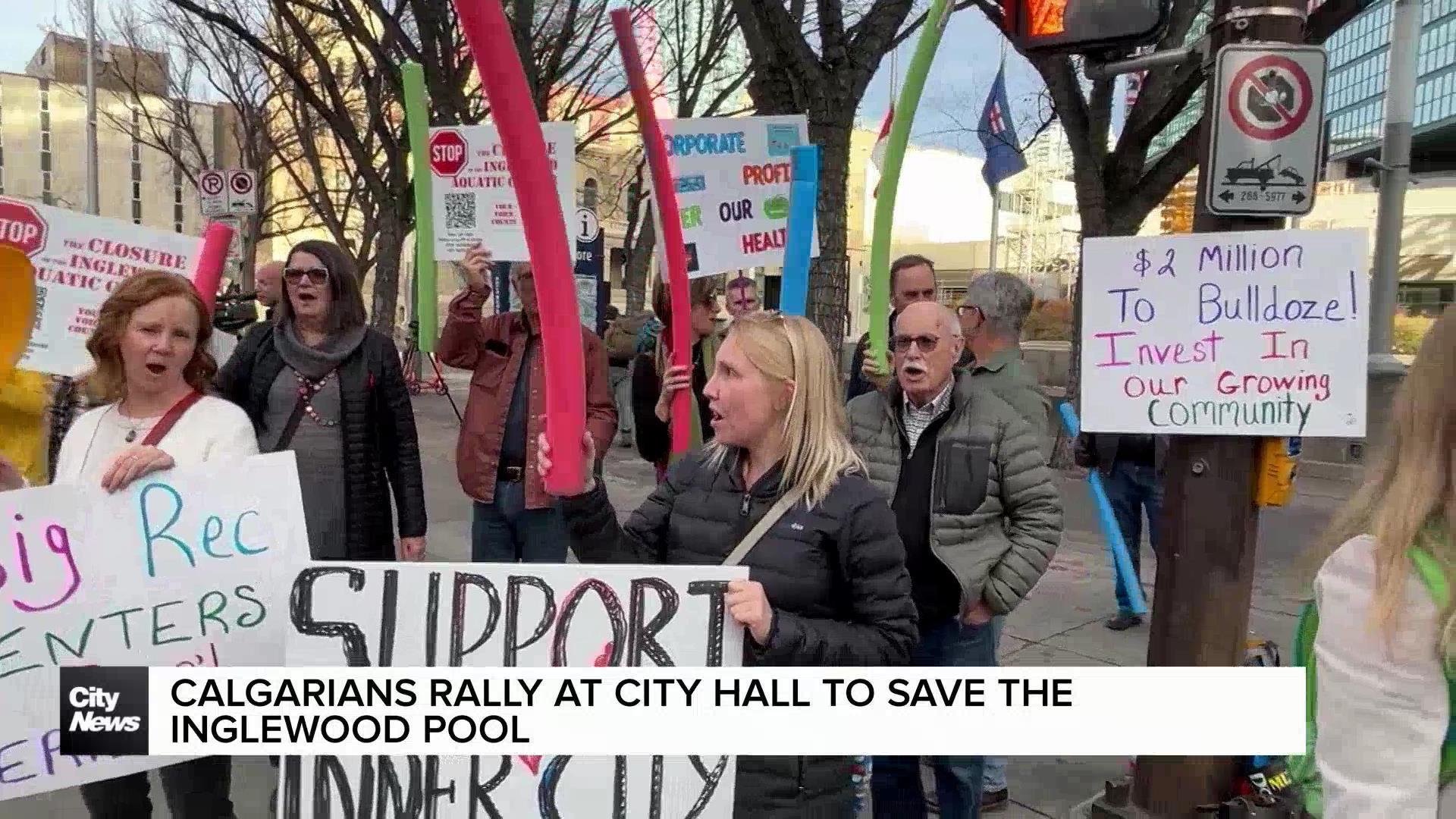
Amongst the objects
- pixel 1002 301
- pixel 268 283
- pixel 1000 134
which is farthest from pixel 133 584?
pixel 1000 134

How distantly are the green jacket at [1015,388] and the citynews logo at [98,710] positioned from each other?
2.29m

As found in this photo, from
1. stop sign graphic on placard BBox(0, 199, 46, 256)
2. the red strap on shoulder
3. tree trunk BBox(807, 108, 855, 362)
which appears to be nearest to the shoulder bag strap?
the red strap on shoulder

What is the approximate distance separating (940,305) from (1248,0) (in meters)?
1.14

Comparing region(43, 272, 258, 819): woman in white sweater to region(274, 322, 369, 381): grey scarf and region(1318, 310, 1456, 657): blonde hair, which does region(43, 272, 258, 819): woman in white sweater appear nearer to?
region(274, 322, 369, 381): grey scarf

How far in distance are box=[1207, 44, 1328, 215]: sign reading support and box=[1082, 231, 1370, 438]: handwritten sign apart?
0.11 m

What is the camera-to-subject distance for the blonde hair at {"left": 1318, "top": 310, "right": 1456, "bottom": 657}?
127cm

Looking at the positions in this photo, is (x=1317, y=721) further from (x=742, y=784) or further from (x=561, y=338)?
(x=561, y=338)

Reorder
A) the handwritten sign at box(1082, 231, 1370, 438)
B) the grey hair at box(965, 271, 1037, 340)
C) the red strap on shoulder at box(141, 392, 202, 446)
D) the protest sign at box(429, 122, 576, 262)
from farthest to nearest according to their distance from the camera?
the protest sign at box(429, 122, 576, 262)
the grey hair at box(965, 271, 1037, 340)
the handwritten sign at box(1082, 231, 1370, 438)
the red strap on shoulder at box(141, 392, 202, 446)

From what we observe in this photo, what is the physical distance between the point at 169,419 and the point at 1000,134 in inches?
428

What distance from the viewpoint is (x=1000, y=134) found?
11.7 metres

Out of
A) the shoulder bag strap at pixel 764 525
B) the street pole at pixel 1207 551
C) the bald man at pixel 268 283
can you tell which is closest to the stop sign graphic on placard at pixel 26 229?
the bald man at pixel 268 283

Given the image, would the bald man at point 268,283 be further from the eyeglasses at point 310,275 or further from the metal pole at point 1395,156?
the metal pole at point 1395,156

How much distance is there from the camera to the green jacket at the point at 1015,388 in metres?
3.03

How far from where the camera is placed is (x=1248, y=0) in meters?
2.64
